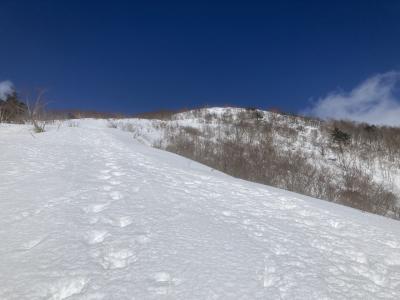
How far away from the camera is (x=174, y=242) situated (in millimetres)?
2350

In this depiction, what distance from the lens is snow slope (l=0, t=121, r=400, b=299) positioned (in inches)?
72.7

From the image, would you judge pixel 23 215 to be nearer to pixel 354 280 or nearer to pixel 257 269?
pixel 257 269

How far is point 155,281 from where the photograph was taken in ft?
6.12

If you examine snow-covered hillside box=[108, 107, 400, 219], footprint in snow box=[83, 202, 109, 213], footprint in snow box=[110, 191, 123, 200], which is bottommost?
footprint in snow box=[83, 202, 109, 213]

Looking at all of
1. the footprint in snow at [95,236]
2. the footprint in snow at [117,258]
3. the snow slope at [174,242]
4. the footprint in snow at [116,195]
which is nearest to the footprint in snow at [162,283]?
the snow slope at [174,242]

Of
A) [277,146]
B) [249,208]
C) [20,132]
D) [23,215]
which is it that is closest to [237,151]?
[277,146]

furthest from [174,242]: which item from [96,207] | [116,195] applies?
[116,195]

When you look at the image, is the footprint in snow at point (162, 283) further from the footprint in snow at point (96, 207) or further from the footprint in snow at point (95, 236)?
the footprint in snow at point (96, 207)

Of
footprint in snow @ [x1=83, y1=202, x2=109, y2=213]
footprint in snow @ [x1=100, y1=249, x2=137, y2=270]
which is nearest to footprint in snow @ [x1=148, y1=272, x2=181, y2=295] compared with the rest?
footprint in snow @ [x1=100, y1=249, x2=137, y2=270]

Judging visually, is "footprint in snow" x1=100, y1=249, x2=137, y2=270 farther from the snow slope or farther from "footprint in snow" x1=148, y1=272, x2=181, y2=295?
"footprint in snow" x1=148, y1=272, x2=181, y2=295

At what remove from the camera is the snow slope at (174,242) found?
1.85 meters

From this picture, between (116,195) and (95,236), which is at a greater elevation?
(116,195)

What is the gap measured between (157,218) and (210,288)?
104 cm

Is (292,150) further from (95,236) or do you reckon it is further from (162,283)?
(162,283)
